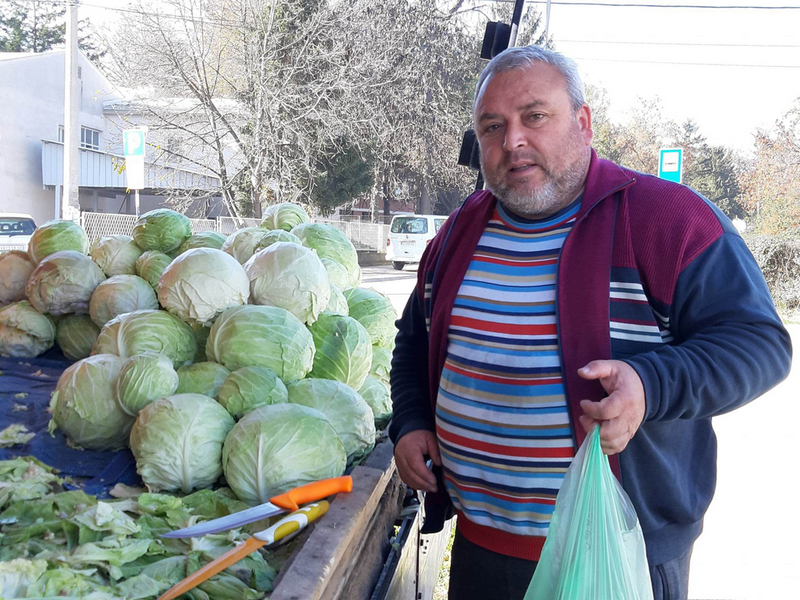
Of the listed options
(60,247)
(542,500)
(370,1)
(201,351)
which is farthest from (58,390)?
(370,1)

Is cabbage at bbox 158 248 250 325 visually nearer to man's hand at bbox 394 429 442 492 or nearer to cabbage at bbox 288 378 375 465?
cabbage at bbox 288 378 375 465

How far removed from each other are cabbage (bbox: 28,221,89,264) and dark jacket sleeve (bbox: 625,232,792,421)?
298cm

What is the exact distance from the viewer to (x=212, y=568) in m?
1.42

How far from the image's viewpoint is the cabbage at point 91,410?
2.21 meters

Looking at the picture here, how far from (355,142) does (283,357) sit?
18267mm

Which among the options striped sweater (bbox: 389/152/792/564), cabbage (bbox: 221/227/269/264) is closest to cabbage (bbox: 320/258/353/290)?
cabbage (bbox: 221/227/269/264)

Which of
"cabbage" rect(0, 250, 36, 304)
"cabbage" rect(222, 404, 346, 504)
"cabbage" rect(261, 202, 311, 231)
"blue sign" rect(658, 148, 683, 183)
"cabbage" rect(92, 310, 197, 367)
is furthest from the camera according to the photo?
"blue sign" rect(658, 148, 683, 183)

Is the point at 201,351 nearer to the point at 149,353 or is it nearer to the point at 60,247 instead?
the point at 149,353

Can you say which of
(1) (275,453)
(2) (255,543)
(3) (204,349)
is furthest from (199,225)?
(2) (255,543)

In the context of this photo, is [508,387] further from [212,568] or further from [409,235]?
[409,235]

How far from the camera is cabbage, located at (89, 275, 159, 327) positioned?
9.30ft

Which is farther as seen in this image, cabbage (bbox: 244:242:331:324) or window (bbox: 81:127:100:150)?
window (bbox: 81:127:100:150)

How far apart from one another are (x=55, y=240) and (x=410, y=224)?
2096 centimetres

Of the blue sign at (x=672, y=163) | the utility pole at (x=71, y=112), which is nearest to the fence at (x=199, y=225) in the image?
the utility pole at (x=71, y=112)
